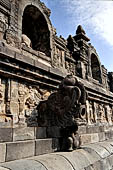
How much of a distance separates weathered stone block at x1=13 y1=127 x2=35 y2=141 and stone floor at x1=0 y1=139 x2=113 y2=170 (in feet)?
1.48

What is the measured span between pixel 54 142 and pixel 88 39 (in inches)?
331

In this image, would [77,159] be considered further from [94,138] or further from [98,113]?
[98,113]

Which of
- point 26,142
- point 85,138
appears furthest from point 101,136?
point 26,142

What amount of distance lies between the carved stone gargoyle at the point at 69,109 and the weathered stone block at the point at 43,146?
325 mm

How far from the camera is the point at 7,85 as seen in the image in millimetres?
3908

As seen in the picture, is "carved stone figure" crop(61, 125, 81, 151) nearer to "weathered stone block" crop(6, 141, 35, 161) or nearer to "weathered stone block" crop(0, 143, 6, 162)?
"weathered stone block" crop(6, 141, 35, 161)

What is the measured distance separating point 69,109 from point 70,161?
3.48ft

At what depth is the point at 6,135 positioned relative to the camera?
2633 mm

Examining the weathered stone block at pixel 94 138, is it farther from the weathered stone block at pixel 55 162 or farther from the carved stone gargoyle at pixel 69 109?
the weathered stone block at pixel 55 162

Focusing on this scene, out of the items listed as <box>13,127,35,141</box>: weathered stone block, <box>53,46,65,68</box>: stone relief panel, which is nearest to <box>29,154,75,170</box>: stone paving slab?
<box>13,127,35,141</box>: weathered stone block

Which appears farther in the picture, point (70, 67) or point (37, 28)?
point (70, 67)

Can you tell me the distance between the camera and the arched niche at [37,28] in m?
6.89

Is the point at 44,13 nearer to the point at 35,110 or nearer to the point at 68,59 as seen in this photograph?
the point at 68,59

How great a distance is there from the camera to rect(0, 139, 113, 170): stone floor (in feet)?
6.84
